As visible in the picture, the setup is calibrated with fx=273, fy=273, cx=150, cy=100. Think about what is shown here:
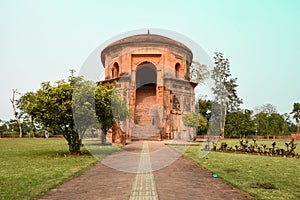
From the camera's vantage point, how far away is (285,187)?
5.86 metres

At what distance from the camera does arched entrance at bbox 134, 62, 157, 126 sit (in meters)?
26.2

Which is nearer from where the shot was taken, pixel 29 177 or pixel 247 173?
pixel 29 177

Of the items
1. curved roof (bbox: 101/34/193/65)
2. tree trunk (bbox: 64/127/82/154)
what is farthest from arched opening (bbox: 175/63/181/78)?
tree trunk (bbox: 64/127/82/154)

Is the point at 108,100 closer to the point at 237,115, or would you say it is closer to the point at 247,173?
the point at 247,173

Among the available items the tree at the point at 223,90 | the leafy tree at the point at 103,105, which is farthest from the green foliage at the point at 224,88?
the leafy tree at the point at 103,105

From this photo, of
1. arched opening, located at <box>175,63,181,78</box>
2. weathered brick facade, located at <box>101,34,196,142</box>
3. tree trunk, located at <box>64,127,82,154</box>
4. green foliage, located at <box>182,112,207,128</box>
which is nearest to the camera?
tree trunk, located at <box>64,127,82,154</box>

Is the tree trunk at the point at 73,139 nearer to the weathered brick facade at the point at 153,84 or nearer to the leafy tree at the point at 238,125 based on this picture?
the weathered brick facade at the point at 153,84

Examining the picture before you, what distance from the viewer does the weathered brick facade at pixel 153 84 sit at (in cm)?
2570

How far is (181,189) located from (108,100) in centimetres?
785

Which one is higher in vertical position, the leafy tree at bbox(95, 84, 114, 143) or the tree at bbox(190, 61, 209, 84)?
the tree at bbox(190, 61, 209, 84)

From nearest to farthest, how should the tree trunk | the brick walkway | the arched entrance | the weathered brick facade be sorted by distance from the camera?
the brick walkway → the tree trunk → the weathered brick facade → the arched entrance

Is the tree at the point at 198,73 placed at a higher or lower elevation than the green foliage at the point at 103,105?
higher

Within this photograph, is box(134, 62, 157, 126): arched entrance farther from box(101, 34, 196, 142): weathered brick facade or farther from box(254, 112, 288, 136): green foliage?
box(254, 112, 288, 136): green foliage

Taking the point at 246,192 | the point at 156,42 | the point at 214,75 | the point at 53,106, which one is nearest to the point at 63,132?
the point at 53,106
